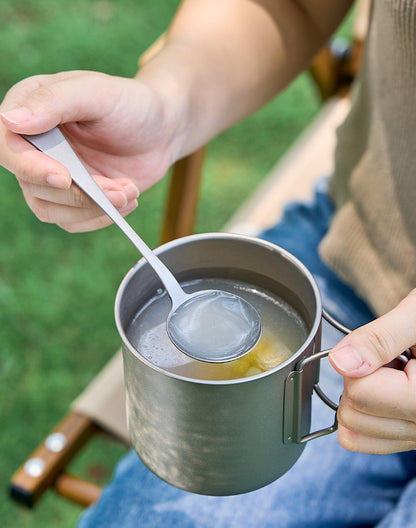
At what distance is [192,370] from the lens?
0.50 metres

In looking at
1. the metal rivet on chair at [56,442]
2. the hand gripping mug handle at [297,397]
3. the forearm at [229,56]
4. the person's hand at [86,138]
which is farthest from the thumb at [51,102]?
the metal rivet on chair at [56,442]

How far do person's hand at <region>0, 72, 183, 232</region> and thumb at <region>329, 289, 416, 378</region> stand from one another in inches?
9.9

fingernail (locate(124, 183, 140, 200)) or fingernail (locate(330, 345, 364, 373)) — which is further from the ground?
fingernail (locate(124, 183, 140, 200))

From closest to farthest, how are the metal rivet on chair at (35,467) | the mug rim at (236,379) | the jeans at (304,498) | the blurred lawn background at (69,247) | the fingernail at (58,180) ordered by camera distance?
the mug rim at (236,379) → the fingernail at (58,180) → the jeans at (304,498) → the metal rivet on chair at (35,467) → the blurred lawn background at (69,247)

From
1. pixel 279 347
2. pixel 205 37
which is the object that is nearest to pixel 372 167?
pixel 205 37

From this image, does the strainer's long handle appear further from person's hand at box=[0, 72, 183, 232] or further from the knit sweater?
the knit sweater

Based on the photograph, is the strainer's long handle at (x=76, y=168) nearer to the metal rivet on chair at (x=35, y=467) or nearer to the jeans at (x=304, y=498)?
the jeans at (x=304, y=498)

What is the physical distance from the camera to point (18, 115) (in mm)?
583

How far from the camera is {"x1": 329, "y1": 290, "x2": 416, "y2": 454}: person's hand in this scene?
48 cm

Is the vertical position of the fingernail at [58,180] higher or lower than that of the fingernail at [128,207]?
higher

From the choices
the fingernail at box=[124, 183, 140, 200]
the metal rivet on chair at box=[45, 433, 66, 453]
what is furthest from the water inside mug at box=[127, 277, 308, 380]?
the metal rivet on chair at box=[45, 433, 66, 453]

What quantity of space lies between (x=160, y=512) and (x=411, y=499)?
255 mm

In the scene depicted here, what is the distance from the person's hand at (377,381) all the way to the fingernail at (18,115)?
32 cm

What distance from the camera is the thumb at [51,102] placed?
586mm
